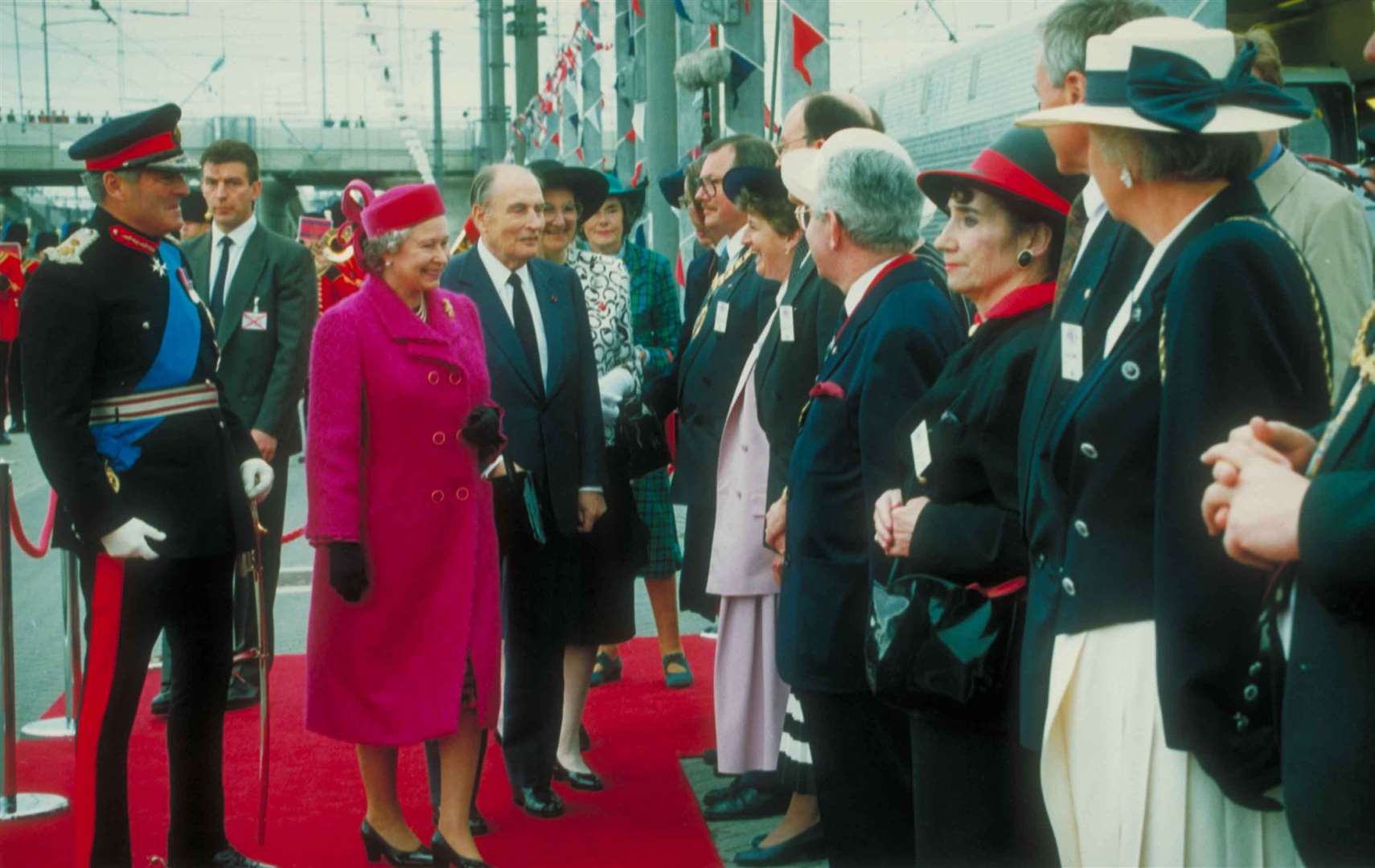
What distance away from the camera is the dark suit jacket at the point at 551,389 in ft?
16.0

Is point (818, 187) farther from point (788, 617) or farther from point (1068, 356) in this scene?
point (1068, 356)

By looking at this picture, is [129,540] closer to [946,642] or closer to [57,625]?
[946,642]

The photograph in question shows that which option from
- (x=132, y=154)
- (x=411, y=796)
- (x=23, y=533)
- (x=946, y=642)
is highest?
(x=132, y=154)

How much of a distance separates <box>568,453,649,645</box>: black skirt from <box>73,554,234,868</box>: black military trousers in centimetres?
128

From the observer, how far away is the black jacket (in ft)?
12.7

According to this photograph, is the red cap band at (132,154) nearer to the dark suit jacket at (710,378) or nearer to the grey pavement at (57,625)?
the dark suit jacket at (710,378)

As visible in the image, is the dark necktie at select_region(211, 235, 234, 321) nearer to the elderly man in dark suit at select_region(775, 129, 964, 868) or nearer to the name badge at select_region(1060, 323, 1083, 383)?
the elderly man in dark suit at select_region(775, 129, 964, 868)

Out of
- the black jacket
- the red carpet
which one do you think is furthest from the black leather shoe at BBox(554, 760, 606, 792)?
the black jacket

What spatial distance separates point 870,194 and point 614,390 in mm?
2033

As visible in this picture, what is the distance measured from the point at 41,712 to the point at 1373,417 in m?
5.55

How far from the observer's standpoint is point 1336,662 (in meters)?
1.75

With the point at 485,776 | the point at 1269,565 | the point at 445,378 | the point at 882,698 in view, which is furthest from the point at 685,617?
the point at 1269,565

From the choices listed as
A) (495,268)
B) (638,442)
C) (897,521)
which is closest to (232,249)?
(495,268)

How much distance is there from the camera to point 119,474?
13.2 ft
